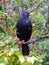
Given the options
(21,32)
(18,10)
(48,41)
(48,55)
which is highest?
(21,32)

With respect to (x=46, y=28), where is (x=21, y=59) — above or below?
above

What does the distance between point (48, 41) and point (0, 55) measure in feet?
4.62

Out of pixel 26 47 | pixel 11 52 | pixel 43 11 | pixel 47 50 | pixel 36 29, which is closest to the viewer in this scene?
pixel 11 52

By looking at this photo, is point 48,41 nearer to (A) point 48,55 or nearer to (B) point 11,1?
(A) point 48,55

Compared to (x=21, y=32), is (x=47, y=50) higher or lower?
lower

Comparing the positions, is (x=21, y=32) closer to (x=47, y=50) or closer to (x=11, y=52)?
(x=11, y=52)

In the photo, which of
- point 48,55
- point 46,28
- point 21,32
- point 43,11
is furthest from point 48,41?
point 21,32

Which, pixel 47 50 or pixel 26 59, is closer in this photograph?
pixel 26 59

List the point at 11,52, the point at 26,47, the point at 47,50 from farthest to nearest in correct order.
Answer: the point at 47,50
the point at 26,47
the point at 11,52

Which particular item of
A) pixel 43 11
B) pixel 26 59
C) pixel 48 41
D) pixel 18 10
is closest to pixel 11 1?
pixel 18 10

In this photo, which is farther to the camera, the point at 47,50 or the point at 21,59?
the point at 47,50

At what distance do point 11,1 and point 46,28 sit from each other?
0.63 meters

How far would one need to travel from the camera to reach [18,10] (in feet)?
9.09

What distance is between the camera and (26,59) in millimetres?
→ 1403
